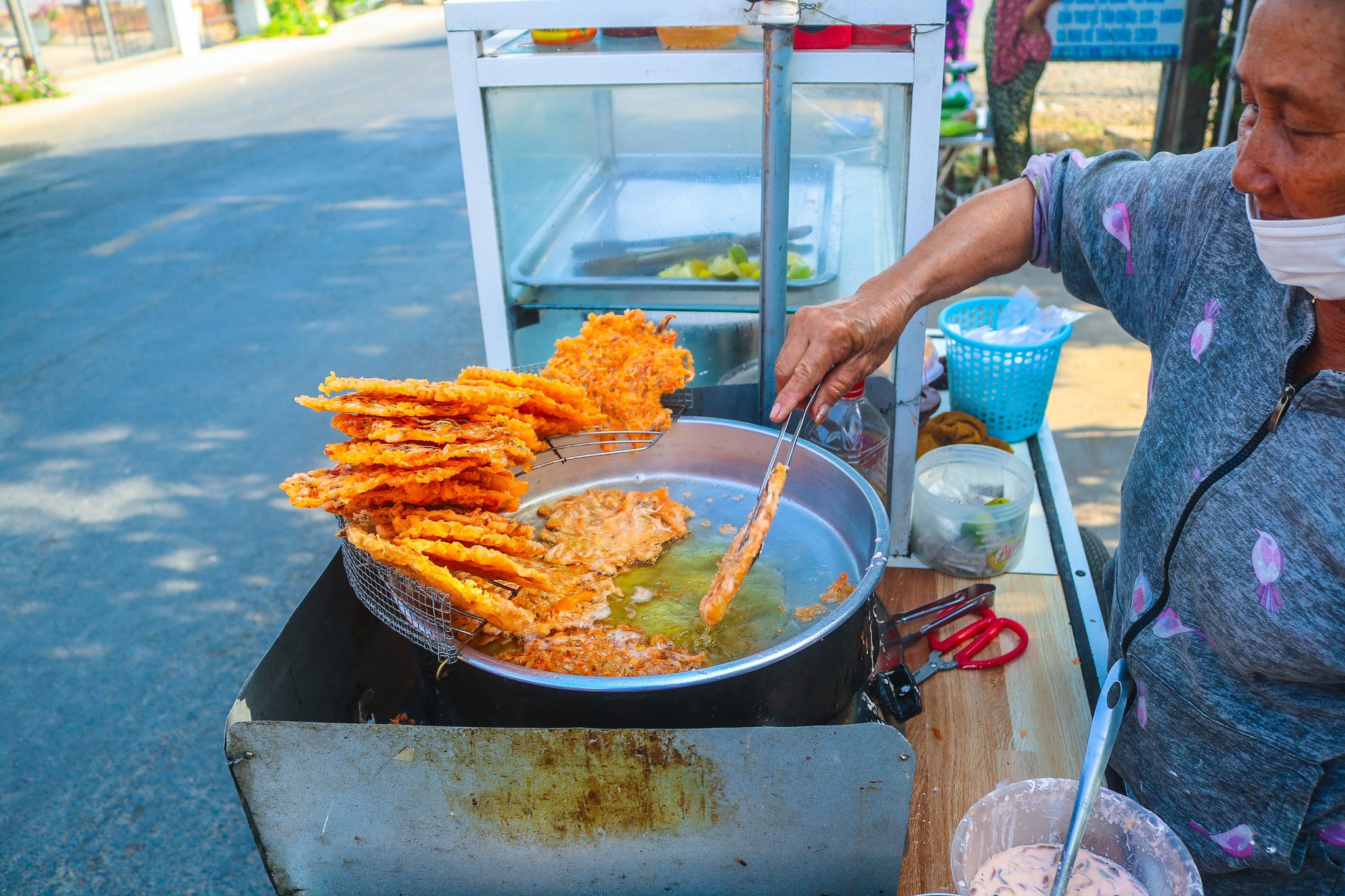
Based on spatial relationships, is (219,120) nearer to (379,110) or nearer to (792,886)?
(379,110)

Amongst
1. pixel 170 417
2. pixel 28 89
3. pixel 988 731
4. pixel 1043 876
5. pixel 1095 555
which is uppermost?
pixel 28 89

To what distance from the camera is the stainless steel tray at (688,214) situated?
2.10m

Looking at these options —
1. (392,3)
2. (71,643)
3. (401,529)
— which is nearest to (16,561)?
(71,643)

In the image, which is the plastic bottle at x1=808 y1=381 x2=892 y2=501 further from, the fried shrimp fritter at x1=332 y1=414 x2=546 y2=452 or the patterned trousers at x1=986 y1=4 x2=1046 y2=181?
the patterned trousers at x1=986 y1=4 x2=1046 y2=181

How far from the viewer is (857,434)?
6.80 feet

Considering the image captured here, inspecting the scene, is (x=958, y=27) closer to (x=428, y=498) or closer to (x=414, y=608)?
(x=428, y=498)

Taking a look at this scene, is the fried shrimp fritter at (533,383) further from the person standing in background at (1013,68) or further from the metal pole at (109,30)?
the metal pole at (109,30)

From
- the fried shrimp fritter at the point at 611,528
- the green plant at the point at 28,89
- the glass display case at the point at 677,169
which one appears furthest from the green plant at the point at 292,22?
the fried shrimp fritter at the point at 611,528

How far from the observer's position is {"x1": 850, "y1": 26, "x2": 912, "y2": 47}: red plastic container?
1.78 meters

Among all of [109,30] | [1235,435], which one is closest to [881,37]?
[1235,435]

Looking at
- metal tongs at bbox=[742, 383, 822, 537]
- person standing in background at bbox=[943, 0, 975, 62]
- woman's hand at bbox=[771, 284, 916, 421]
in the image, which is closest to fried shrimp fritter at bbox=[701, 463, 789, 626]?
metal tongs at bbox=[742, 383, 822, 537]

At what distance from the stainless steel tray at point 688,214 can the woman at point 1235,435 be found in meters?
0.48

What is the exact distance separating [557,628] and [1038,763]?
0.92 metres

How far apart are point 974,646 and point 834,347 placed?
0.72 meters
